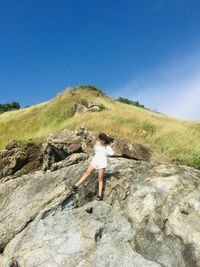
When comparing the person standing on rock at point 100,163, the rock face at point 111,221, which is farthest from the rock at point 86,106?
the person standing on rock at point 100,163

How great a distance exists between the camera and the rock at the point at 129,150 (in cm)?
3164

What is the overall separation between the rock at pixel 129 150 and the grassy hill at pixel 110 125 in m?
1.05

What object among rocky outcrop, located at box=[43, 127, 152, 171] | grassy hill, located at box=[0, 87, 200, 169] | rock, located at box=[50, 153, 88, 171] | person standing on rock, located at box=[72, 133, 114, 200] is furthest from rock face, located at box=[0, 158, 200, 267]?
grassy hill, located at box=[0, 87, 200, 169]

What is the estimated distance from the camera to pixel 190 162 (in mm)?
33281

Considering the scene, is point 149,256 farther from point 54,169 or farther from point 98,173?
point 54,169

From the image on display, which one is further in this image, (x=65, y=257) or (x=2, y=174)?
(x=2, y=174)

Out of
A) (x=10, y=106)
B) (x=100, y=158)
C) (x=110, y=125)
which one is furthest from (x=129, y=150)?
(x=10, y=106)

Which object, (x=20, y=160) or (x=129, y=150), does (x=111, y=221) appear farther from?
(x=20, y=160)

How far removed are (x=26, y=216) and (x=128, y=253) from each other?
6.58m

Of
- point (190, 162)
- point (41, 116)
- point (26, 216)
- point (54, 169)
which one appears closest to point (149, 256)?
point (26, 216)

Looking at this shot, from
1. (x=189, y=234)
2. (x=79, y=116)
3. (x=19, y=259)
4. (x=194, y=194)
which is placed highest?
(x=79, y=116)

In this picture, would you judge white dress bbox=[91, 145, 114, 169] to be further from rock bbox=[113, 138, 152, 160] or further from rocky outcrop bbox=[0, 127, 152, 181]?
rock bbox=[113, 138, 152, 160]

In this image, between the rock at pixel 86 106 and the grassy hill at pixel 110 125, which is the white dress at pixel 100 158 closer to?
the grassy hill at pixel 110 125

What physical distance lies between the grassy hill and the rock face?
33.5ft
